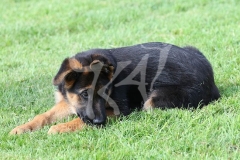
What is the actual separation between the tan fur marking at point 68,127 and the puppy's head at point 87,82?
0.08 meters

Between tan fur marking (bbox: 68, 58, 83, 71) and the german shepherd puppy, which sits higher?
tan fur marking (bbox: 68, 58, 83, 71)

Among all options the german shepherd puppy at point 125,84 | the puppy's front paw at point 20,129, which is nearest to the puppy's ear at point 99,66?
the german shepherd puppy at point 125,84

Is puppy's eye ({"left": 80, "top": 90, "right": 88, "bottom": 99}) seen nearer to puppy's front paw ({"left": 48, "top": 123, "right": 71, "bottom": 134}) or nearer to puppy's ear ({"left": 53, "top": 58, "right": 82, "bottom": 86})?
puppy's ear ({"left": 53, "top": 58, "right": 82, "bottom": 86})

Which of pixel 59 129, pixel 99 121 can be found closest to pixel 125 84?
pixel 99 121

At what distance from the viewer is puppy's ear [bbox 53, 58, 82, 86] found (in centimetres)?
664

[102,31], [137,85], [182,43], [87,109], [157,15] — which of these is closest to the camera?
[87,109]

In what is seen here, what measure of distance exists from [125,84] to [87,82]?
2.10 feet

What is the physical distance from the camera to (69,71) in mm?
6641

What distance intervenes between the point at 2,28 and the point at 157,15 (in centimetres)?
365

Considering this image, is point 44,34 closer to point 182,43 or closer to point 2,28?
point 2,28

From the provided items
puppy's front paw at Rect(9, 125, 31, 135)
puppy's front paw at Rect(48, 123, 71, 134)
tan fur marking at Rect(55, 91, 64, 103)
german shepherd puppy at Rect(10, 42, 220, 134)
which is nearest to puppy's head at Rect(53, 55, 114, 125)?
german shepherd puppy at Rect(10, 42, 220, 134)

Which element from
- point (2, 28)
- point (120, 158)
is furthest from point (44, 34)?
Result: point (120, 158)

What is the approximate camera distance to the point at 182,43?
33.2ft

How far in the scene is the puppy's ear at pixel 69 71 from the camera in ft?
21.8
